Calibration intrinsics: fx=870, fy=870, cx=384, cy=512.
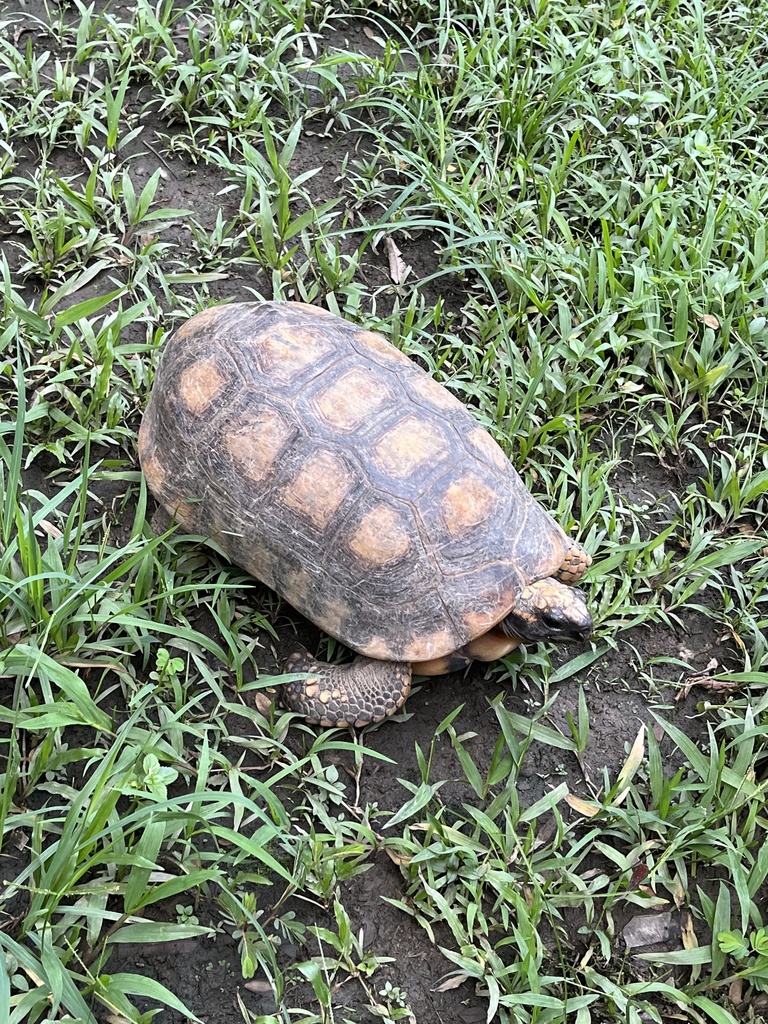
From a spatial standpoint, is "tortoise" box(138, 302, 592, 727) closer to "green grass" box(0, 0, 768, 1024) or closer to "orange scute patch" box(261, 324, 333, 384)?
"orange scute patch" box(261, 324, 333, 384)

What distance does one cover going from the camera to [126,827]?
2.31m

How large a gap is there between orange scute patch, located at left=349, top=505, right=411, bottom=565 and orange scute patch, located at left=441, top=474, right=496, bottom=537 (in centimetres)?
Result: 15

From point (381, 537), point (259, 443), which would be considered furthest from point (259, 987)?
point (259, 443)

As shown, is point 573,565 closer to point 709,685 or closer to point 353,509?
point 709,685

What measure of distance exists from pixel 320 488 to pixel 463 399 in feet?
3.48

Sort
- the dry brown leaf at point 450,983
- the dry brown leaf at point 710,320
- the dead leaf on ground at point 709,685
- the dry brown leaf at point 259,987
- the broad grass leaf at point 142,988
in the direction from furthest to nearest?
the dry brown leaf at point 710,320, the dead leaf on ground at point 709,685, the dry brown leaf at point 450,983, the dry brown leaf at point 259,987, the broad grass leaf at point 142,988

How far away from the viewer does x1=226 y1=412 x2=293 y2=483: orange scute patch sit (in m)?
2.71

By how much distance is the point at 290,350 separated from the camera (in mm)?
2828

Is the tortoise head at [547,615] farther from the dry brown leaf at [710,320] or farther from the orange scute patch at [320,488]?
the dry brown leaf at [710,320]

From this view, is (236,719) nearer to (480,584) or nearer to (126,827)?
(126,827)

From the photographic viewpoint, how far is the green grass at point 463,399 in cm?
238

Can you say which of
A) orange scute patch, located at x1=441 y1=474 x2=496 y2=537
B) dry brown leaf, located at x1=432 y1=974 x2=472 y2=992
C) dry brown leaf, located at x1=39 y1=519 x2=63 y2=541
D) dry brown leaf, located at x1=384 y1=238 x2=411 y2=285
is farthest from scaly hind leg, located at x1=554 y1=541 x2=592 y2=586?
dry brown leaf, located at x1=39 y1=519 x2=63 y2=541

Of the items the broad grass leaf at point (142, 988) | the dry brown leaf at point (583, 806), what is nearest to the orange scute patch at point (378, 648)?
the dry brown leaf at point (583, 806)

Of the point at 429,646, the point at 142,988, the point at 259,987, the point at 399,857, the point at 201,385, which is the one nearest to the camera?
the point at 142,988
